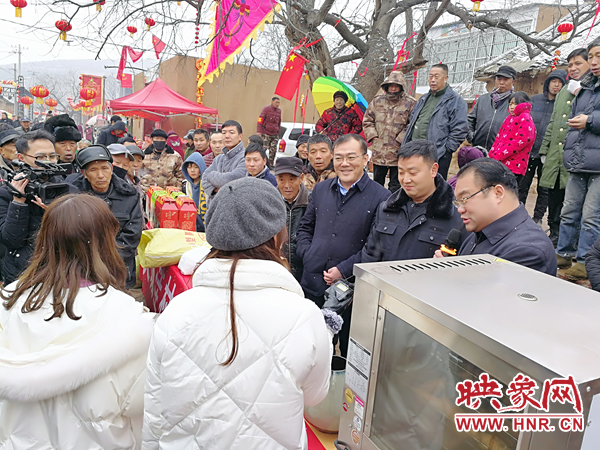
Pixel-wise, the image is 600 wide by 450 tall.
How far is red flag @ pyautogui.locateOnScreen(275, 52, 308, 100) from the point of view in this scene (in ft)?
20.6

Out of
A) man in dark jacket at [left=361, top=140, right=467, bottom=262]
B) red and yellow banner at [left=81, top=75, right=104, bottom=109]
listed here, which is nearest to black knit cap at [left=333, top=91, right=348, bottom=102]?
man in dark jacket at [left=361, top=140, right=467, bottom=262]

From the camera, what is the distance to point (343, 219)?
8.98 feet

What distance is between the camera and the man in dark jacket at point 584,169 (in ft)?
11.2

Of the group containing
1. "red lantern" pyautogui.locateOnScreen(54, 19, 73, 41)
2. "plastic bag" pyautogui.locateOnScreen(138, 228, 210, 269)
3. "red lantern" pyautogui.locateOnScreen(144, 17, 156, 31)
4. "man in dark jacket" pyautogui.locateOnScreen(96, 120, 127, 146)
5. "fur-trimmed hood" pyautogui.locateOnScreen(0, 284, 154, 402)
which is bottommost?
"plastic bag" pyautogui.locateOnScreen(138, 228, 210, 269)

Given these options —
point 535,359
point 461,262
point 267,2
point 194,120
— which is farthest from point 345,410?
point 194,120

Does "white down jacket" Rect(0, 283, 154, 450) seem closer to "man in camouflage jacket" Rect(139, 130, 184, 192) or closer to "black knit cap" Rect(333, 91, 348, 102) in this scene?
"black knit cap" Rect(333, 91, 348, 102)

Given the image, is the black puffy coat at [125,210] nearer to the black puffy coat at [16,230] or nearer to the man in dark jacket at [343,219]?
the black puffy coat at [16,230]

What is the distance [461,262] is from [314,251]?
143 centimetres

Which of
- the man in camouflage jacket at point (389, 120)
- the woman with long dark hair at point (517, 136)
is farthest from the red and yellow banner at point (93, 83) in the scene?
the woman with long dark hair at point (517, 136)

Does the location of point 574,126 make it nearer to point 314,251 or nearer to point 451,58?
point 314,251

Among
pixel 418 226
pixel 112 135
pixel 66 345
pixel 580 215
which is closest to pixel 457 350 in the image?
pixel 66 345

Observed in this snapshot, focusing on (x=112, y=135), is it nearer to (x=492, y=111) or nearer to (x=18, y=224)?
(x=18, y=224)

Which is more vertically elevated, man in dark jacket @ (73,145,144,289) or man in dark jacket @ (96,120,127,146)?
man in dark jacket @ (96,120,127,146)

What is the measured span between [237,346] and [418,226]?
1.49m
